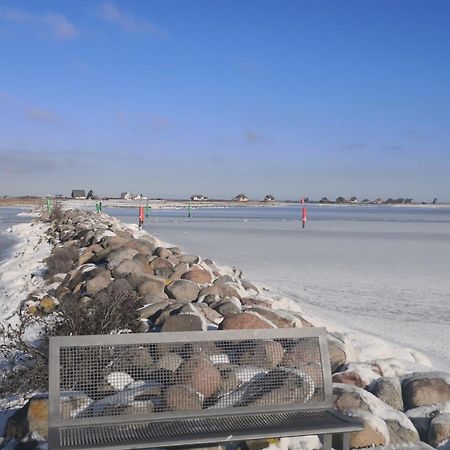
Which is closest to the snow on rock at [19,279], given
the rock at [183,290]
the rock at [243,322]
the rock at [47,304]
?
the rock at [47,304]

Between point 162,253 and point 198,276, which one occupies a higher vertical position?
point 162,253

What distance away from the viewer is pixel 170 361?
4.20 meters

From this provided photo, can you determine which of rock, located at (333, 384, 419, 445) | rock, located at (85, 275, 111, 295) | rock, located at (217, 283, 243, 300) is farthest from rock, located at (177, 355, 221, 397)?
rock, located at (85, 275, 111, 295)

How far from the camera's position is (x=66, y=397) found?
3.75 meters

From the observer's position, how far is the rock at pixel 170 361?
4164mm

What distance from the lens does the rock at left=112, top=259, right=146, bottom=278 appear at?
341 inches

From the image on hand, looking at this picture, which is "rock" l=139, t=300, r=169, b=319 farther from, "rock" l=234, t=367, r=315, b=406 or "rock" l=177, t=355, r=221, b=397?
"rock" l=234, t=367, r=315, b=406

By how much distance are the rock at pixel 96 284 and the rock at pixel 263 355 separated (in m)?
4.12

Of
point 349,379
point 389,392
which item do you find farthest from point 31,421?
point 389,392

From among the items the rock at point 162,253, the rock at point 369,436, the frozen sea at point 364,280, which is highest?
the rock at point 162,253

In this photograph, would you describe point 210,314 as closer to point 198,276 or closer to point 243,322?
point 243,322

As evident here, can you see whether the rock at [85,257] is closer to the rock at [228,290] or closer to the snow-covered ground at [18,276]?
the snow-covered ground at [18,276]

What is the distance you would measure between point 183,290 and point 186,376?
11.8 feet

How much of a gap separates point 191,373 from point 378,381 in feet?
5.33
